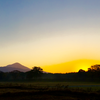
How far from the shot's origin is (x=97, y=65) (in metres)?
94.4

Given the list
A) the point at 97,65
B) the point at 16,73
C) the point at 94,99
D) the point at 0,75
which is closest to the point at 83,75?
the point at 97,65

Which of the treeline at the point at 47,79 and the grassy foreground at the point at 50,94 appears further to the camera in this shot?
the treeline at the point at 47,79

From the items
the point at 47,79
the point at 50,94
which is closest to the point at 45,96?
the point at 50,94

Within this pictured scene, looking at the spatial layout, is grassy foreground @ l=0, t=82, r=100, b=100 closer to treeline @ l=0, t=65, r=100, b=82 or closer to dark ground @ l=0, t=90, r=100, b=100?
dark ground @ l=0, t=90, r=100, b=100

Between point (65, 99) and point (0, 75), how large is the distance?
102153mm

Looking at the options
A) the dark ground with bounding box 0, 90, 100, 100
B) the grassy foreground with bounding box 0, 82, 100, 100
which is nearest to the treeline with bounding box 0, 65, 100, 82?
the grassy foreground with bounding box 0, 82, 100, 100

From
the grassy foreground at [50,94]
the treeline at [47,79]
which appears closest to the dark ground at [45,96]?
the grassy foreground at [50,94]

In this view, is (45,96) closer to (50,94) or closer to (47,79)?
(50,94)

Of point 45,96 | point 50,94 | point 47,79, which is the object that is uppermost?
point 47,79

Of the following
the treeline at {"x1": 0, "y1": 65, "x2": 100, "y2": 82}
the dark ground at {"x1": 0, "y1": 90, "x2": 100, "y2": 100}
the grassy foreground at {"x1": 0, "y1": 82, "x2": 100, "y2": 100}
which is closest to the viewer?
the dark ground at {"x1": 0, "y1": 90, "x2": 100, "y2": 100}

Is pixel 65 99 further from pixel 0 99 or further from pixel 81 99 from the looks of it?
pixel 0 99

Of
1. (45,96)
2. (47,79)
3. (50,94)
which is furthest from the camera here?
(47,79)

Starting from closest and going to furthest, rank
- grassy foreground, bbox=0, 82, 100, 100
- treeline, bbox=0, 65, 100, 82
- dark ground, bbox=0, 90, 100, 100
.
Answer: dark ground, bbox=0, 90, 100, 100 → grassy foreground, bbox=0, 82, 100, 100 → treeline, bbox=0, 65, 100, 82

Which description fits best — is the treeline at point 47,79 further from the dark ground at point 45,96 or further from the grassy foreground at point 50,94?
the dark ground at point 45,96
